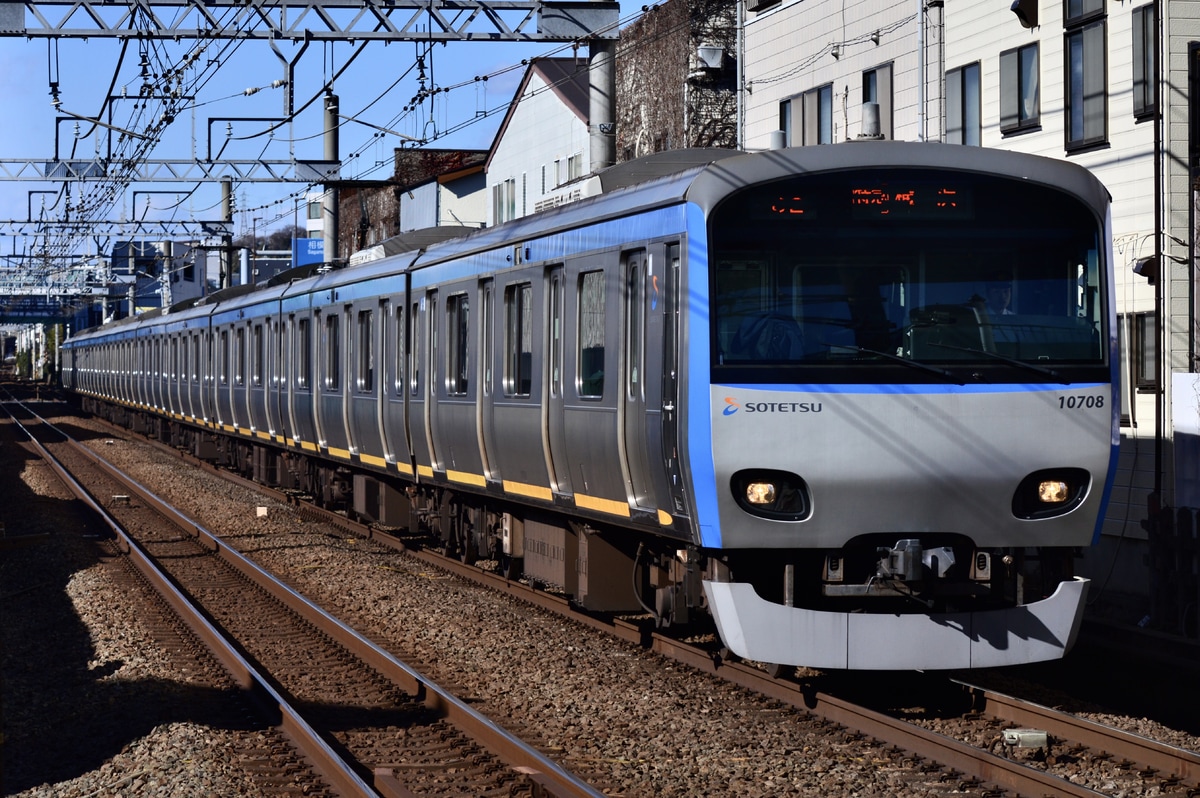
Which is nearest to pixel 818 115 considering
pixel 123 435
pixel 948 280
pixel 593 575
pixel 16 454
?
pixel 593 575

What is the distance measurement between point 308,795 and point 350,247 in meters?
51.0

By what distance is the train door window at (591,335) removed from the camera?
375 inches

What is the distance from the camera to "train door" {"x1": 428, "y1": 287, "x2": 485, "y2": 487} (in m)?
12.4

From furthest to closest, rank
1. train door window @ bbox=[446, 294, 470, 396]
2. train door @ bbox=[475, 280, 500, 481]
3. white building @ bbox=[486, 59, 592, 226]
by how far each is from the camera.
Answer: white building @ bbox=[486, 59, 592, 226] → train door window @ bbox=[446, 294, 470, 396] → train door @ bbox=[475, 280, 500, 481]

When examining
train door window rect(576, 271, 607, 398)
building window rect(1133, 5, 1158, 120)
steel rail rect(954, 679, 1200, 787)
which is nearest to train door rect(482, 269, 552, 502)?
train door window rect(576, 271, 607, 398)

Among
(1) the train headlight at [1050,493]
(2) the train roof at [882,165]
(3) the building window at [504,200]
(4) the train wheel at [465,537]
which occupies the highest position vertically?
(3) the building window at [504,200]

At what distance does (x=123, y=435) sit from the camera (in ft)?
139

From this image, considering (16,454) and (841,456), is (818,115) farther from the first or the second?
(16,454)

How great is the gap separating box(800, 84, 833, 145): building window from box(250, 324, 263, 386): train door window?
837 cm

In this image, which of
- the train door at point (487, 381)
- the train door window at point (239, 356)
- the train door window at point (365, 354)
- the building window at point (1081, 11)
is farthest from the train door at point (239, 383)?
the building window at point (1081, 11)

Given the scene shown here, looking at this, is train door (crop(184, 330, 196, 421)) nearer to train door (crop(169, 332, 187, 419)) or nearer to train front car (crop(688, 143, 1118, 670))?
train door (crop(169, 332, 187, 419))

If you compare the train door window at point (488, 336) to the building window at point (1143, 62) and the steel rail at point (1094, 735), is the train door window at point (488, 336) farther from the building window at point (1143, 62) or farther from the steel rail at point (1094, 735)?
the building window at point (1143, 62)

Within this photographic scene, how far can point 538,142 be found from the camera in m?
36.9

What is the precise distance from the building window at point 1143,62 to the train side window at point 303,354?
1005 cm
